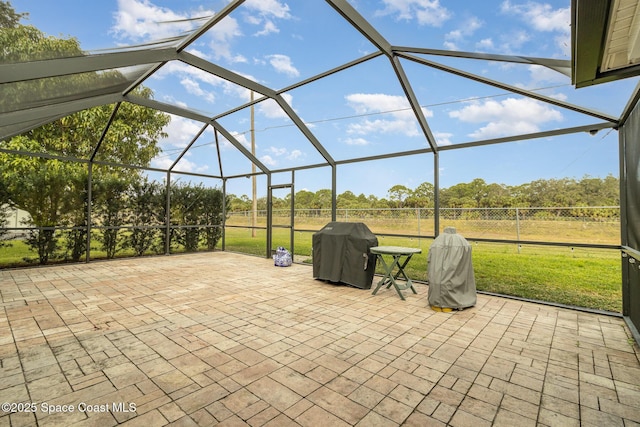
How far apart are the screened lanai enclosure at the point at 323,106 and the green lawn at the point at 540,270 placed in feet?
1.52

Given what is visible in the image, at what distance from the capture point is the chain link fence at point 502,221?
4.82 m

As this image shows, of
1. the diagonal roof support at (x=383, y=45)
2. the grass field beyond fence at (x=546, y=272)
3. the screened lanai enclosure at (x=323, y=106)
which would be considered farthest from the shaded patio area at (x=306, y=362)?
the diagonal roof support at (x=383, y=45)

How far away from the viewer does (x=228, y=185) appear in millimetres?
9492

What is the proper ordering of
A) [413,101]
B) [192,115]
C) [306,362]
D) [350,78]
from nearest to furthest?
1. [306,362]
2. [413,101]
3. [350,78]
4. [192,115]

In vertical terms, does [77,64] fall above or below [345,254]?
Result: above

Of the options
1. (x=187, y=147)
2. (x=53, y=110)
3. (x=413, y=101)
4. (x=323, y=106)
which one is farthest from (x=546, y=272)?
(x=187, y=147)

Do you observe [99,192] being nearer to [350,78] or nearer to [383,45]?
[350,78]

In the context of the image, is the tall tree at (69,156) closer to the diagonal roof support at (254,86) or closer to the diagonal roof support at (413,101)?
the diagonal roof support at (254,86)

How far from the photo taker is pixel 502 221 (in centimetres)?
585

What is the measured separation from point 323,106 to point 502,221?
14.0 feet

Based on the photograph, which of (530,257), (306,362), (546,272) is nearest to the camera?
(306,362)

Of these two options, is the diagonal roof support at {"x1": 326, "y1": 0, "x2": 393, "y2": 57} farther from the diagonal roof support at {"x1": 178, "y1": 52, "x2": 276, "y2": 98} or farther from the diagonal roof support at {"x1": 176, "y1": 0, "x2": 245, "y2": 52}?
the diagonal roof support at {"x1": 178, "y1": 52, "x2": 276, "y2": 98}

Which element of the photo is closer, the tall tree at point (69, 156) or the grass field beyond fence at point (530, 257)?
the grass field beyond fence at point (530, 257)

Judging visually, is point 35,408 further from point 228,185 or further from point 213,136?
point 228,185
